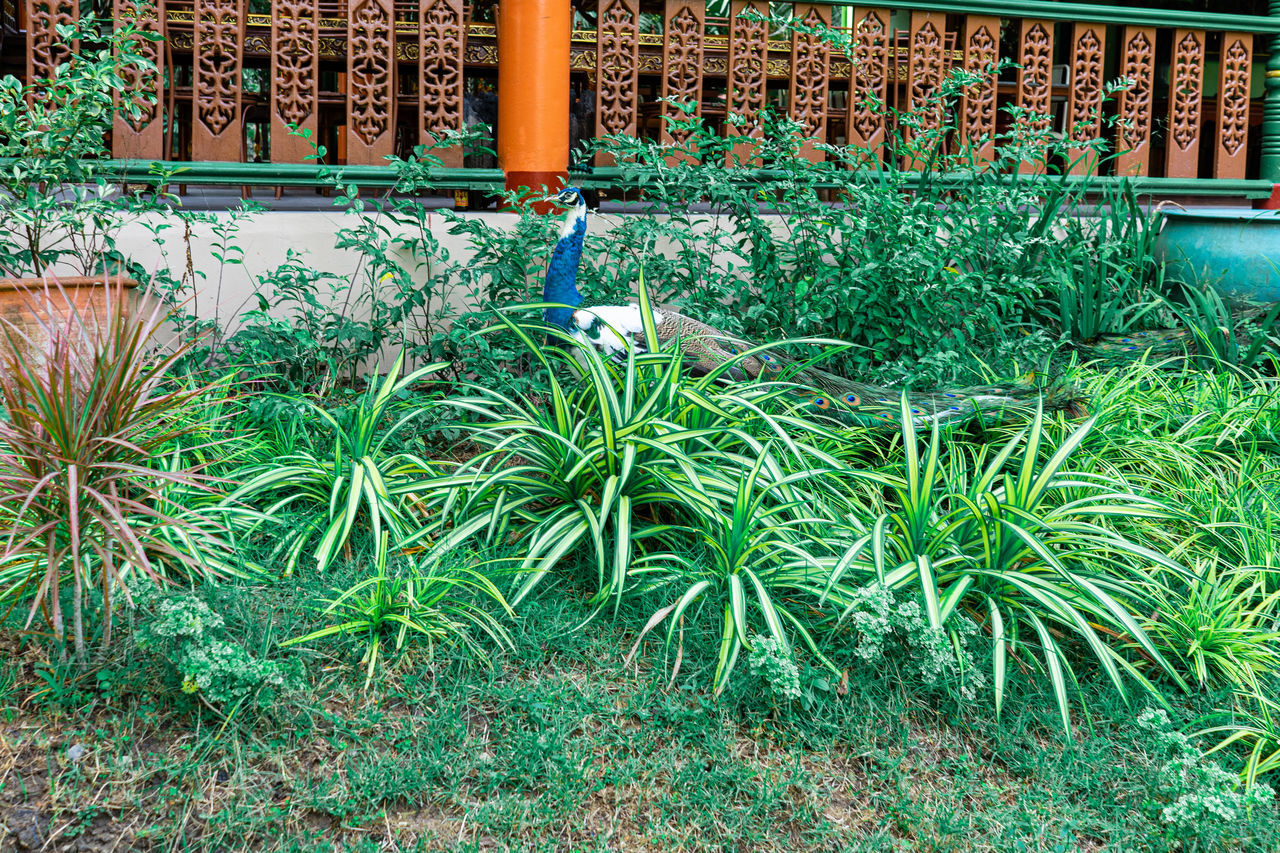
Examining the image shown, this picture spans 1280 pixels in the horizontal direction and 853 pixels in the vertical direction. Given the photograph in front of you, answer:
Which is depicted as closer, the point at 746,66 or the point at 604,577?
the point at 604,577

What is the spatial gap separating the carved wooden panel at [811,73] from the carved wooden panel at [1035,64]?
0.95m

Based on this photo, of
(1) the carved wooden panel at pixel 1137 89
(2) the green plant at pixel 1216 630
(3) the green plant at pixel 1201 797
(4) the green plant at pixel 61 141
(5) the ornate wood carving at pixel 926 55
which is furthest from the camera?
(1) the carved wooden panel at pixel 1137 89

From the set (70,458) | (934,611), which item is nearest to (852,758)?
(934,611)

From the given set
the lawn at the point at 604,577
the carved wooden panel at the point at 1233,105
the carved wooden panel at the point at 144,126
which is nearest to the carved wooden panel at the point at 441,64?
the lawn at the point at 604,577

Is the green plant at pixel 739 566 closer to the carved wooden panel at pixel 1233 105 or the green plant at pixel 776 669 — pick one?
the green plant at pixel 776 669

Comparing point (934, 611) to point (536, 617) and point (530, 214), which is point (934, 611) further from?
point (530, 214)

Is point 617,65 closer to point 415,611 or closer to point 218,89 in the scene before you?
point 218,89

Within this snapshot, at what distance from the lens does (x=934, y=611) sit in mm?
2510

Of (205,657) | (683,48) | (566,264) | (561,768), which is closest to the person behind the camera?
(205,657)

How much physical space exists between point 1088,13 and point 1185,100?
0.76 metres

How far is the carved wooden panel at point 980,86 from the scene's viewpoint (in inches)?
198

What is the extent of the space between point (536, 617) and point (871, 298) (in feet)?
6.78

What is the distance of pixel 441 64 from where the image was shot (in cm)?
442

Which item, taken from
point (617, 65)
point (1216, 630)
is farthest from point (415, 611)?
point (617, 65)
